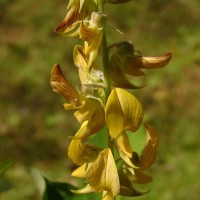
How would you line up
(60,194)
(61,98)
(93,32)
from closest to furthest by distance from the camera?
(93,32) < (60,194) < (61,98)

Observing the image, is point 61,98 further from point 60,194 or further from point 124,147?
point 124,147

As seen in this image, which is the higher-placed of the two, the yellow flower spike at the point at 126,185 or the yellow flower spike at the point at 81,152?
the yellow flower spike at the point at 81,152

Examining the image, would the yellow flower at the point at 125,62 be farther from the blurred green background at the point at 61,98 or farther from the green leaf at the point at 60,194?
the blurred green background at the point at 61,98

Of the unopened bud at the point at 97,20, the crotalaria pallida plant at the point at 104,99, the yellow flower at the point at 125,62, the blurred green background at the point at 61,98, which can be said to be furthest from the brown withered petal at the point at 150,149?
the blurred green background at the point at 61,98

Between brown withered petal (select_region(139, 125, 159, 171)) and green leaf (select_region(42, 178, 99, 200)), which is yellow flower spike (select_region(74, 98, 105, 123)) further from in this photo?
green leaf (select_region(42, 178, 99, 200))

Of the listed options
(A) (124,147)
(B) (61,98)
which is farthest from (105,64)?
(B) (61,98)

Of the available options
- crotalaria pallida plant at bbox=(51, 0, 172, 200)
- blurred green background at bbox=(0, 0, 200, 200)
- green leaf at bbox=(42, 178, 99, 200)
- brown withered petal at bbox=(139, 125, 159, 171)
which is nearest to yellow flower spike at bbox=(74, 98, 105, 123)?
crotalaria pallida plant at bbox=(51, 0, 172, 200)
